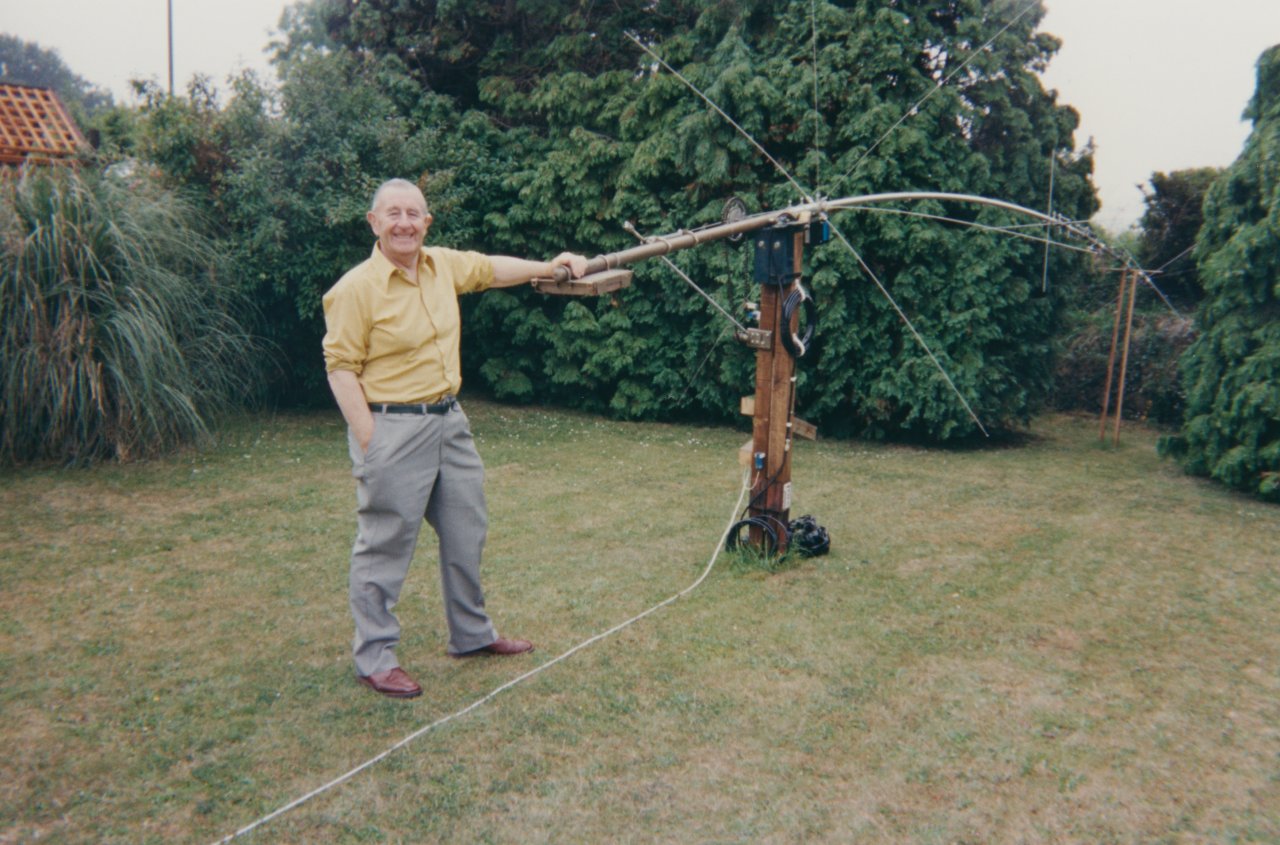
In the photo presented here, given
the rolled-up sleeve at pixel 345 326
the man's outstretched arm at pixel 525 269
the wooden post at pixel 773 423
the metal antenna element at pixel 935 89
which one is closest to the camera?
the rolled-up sleeve at pixel 345 326

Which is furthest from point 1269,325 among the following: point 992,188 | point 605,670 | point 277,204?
point 277,204

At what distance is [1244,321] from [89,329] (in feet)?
29.7

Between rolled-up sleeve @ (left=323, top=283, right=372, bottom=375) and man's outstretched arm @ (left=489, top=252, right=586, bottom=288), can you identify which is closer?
rolled-up sleeve @ (left=323, top=283, right=372, bottom=375)

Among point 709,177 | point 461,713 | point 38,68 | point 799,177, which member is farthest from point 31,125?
point 38,68

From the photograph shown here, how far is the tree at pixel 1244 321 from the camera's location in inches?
298

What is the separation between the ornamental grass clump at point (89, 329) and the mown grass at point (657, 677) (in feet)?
1.41

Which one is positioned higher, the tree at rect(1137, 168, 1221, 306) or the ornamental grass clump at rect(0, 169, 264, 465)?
the tree at rect(1137, 168, 1221, 306)

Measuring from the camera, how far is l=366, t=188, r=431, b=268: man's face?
3.80 meters

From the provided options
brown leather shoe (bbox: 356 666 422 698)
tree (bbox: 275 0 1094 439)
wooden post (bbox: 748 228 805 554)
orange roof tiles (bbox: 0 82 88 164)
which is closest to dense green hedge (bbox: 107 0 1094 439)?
tree (bbox: 275 0 1094 439)

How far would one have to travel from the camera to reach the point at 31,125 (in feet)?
55.2

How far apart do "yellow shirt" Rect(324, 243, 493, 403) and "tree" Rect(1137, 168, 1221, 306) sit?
10022 mm

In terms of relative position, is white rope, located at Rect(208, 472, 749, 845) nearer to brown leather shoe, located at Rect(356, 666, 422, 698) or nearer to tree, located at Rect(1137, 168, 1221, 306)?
brown leather shoe, located at Rect(356, 666, 422, 698)

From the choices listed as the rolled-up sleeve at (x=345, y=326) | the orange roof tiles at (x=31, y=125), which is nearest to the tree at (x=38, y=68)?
the orange roof tiles at (x=31, y=125)

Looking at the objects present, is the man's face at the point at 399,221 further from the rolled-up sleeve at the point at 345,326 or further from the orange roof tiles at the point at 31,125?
the orange roof tiles at the point at 31,125
